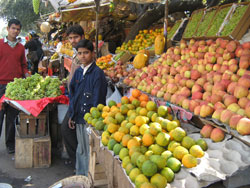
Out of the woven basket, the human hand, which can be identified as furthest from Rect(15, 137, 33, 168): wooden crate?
the woven basket

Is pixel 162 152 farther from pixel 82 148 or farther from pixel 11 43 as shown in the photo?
pixel 11 43

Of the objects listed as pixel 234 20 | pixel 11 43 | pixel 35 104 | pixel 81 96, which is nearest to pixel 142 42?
pixel 234 20

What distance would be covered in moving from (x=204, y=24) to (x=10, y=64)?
4.01 metres

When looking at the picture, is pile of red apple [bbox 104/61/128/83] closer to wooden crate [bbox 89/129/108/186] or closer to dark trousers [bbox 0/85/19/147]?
dark trousers [bbox 0/85/19/147]

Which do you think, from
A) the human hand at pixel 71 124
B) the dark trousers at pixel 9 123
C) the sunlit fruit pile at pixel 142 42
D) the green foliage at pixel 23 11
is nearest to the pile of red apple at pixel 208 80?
the human hand at pixel 71 124

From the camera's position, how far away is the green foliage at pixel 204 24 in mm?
5121

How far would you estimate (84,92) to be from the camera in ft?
10.7

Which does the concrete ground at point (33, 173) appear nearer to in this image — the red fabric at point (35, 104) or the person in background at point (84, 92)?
the person in background at point (84, 92)

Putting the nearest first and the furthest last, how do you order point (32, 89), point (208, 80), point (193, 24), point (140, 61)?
point (208, 80), point (32, 89), point (140, 61), point (193, 24)

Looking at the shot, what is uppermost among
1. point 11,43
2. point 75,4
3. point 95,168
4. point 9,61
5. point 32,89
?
point 75,4

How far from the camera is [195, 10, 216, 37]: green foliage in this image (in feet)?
16.8

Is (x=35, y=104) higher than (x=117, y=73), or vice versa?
(x=117, y=73)

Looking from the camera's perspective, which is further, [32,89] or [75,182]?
[32,89]

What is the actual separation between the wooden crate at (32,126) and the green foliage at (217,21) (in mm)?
3450
